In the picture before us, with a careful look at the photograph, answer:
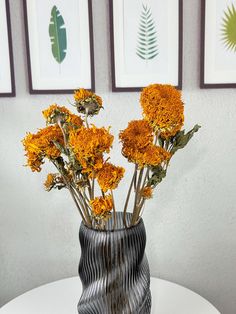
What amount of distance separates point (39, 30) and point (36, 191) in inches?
19.6

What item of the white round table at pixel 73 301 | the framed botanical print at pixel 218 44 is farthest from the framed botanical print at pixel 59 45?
the white round table at pixel 73 301

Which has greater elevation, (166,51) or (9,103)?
(166,51)

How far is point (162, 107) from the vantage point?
2.56 feet

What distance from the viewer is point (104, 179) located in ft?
2.56

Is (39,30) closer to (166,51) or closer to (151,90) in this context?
(166,51)

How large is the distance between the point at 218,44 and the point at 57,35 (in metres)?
0.46

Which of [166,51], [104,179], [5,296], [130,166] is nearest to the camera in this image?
[104,179]

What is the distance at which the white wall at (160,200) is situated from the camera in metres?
1.22

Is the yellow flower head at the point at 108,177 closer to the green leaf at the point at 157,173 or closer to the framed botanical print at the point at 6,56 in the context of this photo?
the green leaf at the point at 157,173

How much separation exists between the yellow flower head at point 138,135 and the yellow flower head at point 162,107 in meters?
0.02

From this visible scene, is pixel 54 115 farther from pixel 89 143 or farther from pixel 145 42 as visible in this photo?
pixel 145 42

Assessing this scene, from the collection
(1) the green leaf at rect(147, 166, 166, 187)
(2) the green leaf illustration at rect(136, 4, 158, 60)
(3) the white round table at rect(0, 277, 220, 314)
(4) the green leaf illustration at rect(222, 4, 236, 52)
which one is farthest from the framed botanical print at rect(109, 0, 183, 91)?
(3) the white round table at rect(0, 277, 220, 314)

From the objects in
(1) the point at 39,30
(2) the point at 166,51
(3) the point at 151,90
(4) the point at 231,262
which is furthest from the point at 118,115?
(4) the point at 231,262

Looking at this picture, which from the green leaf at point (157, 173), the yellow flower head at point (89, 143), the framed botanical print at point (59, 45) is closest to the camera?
the yellow flower head at point (89, 143)
